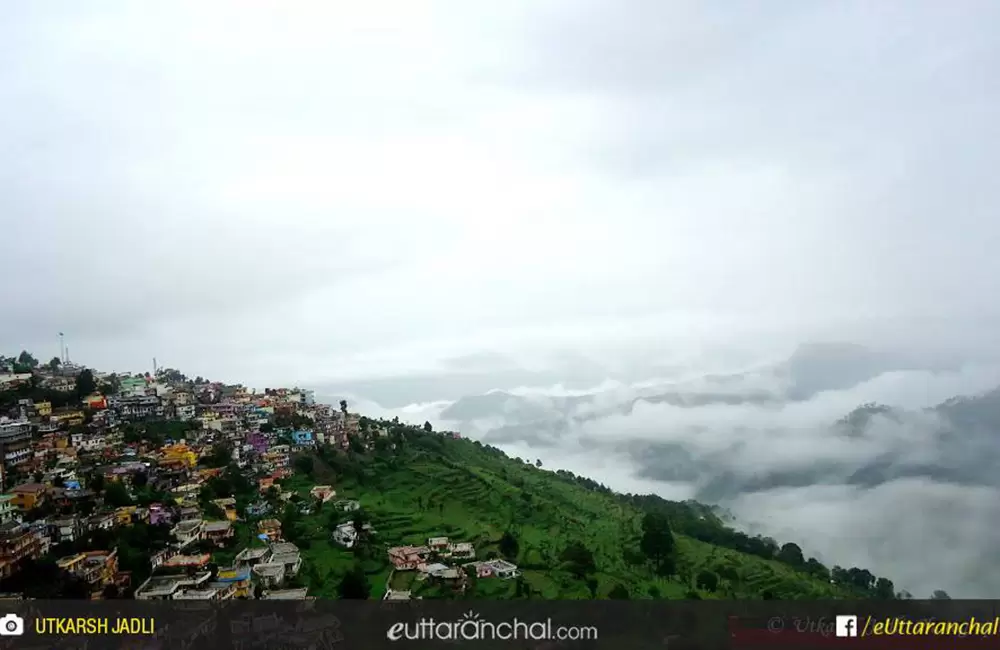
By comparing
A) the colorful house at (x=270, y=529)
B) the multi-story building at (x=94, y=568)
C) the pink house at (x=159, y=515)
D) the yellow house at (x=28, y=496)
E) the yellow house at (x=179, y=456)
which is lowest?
the multi-story building at (x=94, y=568)

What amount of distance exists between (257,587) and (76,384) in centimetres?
2635

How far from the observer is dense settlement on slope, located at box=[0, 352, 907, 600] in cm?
1933

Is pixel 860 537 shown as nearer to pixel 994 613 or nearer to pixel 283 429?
pixel 994 613

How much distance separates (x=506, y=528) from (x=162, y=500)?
1457cm

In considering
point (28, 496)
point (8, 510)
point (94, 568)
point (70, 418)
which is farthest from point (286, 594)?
point (70, 418)

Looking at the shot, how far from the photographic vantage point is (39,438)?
28.2 metres

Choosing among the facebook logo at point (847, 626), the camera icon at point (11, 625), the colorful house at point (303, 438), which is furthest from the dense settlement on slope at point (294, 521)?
the facebook logo at point (847, 626)

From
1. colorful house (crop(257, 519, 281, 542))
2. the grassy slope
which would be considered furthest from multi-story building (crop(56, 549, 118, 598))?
the grassy slope

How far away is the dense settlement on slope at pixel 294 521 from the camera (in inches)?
761

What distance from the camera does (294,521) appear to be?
25.0 metres

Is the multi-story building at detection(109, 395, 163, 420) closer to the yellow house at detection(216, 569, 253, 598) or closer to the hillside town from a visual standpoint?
the hillside town

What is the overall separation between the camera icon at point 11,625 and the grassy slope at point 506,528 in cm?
822

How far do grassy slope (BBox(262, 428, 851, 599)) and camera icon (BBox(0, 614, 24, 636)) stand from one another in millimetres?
8223

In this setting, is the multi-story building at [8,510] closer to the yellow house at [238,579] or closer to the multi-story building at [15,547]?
the multi-story building at [15,547]
